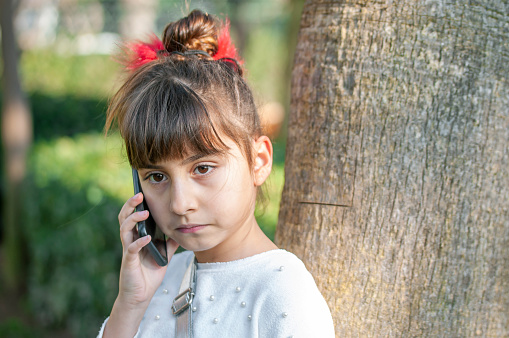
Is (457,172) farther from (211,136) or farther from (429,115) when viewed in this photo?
(211,136)

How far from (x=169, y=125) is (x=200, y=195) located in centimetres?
22

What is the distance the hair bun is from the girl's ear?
1.15 feet

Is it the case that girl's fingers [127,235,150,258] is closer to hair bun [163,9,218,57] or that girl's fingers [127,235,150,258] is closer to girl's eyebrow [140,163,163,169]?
girl's eyebrow [140,163,163,169]

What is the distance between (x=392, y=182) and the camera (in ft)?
5.56

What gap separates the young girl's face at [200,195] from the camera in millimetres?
1531

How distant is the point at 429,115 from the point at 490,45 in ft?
0.93

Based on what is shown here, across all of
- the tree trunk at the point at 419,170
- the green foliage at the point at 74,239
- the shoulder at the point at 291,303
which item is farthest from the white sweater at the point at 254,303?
the green foliage at the point at 74,239

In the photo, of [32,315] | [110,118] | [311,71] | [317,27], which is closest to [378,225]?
[311,71]

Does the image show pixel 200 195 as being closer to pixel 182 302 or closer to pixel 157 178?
pixel 157 178

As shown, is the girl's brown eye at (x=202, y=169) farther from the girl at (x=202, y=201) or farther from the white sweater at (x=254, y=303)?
→ the white sweater at (x=254, y=303)

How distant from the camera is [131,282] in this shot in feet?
5.64

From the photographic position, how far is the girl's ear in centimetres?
171

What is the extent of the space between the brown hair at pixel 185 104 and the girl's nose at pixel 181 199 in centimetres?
9

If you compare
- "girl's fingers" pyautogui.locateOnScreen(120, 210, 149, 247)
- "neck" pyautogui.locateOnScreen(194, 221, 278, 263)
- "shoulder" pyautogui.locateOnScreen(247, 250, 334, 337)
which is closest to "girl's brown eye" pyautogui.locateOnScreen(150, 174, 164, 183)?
"girl's fingers" pyautogui.locateOnScreen(120, 210, 149, 247)
